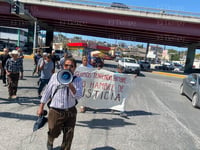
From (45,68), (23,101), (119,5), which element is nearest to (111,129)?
(45,68)

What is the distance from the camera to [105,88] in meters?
6.34

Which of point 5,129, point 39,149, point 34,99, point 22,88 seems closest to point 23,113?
point 5,129

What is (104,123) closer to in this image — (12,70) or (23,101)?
(23,101)

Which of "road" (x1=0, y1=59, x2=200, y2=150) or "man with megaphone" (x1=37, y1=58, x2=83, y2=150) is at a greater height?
"man with megaphone" (x1=37, y1=58, x2=83, y2=150)

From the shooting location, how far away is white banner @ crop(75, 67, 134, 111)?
630cm

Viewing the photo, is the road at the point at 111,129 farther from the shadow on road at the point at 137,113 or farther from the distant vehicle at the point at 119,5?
the distant vehicle at the point at 119,5

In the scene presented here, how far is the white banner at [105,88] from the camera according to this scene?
630 centimetres

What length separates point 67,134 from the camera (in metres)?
3.20

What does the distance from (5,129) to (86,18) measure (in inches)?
994

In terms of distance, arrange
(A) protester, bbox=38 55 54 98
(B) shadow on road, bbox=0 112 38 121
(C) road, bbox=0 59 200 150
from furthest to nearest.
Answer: (A) protester, bbox=38 55 54 98, (B) shadow on road, bbox=0 112 38 121, (C) road, bbox=0 59 200 150

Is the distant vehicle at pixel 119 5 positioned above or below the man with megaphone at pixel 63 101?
above

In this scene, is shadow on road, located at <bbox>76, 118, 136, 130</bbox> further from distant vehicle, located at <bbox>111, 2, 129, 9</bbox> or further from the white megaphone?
distant vehicle, located at <bbox>111, 2, 129, 9</bbox>

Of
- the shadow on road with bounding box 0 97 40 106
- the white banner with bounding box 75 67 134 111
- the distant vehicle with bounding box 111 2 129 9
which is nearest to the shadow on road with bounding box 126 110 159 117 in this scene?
the white banner with bounding box 75 67 134 111

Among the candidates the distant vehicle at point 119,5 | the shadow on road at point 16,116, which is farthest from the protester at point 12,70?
the distant vehicle at point 119,5
